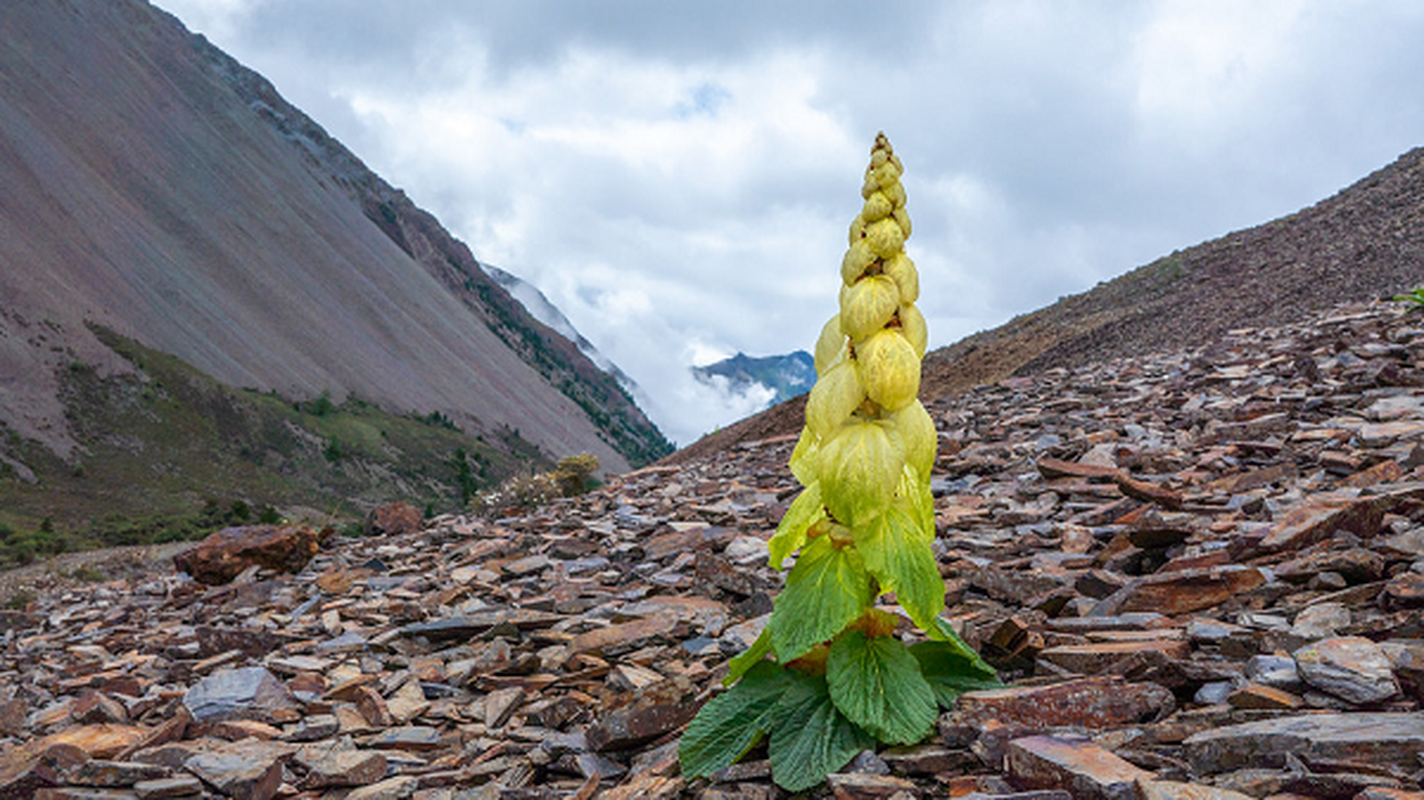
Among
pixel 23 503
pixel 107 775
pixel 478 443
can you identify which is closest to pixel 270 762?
pixel 107 775

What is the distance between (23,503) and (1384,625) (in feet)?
180

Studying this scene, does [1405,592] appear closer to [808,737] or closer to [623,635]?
[808,737]

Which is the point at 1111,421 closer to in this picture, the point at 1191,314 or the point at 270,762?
the point at 270,762

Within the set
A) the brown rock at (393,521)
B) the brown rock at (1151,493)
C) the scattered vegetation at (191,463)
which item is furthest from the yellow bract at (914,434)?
the scattered vegetation at (191,463)

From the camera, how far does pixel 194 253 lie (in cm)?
8156

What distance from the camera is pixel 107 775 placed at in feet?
12.5

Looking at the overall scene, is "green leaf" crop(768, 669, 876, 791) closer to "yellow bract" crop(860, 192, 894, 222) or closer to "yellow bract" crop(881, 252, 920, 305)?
"yellow bract" crop(881, 252, 920, 305)

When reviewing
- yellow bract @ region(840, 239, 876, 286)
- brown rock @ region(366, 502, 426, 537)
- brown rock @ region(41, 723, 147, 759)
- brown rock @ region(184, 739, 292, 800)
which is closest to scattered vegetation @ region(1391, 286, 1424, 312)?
yellow bract @ region(840, 239, 876, 286)

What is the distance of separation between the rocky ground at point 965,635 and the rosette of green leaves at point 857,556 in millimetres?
121

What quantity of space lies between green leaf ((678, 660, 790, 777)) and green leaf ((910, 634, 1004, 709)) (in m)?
0.51

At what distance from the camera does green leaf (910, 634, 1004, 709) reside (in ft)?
9.27

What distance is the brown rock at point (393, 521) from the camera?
11.5 meters

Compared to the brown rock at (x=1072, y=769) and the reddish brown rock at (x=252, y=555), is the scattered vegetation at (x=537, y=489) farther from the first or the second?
the brown rock at (x=1072, y=769)

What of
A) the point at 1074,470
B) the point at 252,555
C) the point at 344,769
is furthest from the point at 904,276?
the point at 252,555
